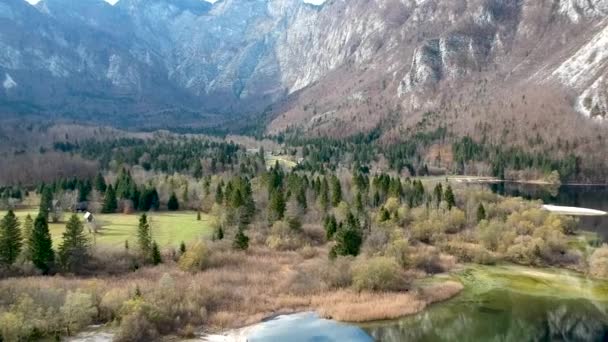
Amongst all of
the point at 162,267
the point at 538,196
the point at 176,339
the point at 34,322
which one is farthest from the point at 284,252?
the point at 538,196

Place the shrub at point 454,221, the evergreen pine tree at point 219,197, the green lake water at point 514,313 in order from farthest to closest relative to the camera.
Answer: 1. the evergreen pine tree at point 219,197
2. the shrub at point 454,221
3. the green lake water at point 514,313

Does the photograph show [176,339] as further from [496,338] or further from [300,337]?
[496,338]

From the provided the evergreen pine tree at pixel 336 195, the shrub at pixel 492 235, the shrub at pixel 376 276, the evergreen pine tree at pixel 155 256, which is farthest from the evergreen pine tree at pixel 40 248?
the shrub at pixel 492 235

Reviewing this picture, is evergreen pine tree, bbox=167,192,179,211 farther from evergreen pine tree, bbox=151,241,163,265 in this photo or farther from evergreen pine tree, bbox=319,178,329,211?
evergreen pine tree, bbox=151,241,163,265

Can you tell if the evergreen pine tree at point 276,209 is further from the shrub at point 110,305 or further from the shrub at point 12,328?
the shrub at point 12,328

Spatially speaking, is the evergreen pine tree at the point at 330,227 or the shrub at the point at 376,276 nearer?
the shrub at the point at 376,276

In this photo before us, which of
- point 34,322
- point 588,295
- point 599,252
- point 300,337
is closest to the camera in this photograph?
Answer: point 34,322
